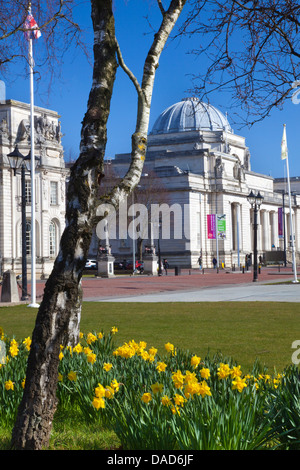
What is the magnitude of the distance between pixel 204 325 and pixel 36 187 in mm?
45167

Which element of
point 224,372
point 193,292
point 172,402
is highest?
point 224,372

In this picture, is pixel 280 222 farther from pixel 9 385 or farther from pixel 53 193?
pixel 9 385

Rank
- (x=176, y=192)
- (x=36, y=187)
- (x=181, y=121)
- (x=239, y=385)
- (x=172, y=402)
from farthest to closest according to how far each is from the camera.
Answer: (x=181, y=121)
(x=176, y=192)
(x=36, y=187)
(x=172, y=402)
(x=239, y=385)

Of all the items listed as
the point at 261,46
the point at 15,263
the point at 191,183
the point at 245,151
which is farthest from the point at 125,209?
the point at 261,46

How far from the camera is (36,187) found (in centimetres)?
5800

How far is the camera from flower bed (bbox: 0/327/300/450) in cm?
452

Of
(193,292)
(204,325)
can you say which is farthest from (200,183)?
(204,325)

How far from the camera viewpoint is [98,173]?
5512 mm

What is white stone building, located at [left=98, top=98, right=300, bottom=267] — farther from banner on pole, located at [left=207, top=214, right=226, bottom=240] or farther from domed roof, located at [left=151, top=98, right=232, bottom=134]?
banner on pole, located at [left=207, top=214, right=226, bottom=240]

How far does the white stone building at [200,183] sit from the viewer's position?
8731 cm

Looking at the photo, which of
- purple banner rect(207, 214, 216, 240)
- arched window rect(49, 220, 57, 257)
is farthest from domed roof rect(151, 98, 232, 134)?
arched window rect(49, 220, 57, 257)

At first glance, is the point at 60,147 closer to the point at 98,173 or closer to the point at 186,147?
the point at 186,147

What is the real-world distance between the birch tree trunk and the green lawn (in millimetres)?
4202

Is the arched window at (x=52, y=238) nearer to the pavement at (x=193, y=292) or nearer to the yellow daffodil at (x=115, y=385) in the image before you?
the pavement at (x=193, y=292)
